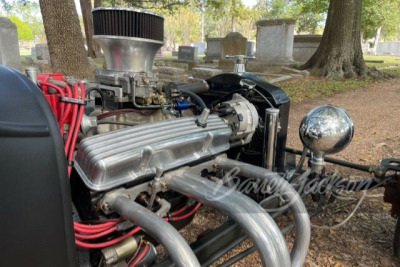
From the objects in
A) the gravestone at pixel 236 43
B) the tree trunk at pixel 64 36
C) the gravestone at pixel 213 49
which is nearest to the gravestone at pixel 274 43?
the gravestone at pixel 236 43

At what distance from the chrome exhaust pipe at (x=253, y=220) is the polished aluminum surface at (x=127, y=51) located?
106cm

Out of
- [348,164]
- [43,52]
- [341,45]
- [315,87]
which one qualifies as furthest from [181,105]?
[43,52]

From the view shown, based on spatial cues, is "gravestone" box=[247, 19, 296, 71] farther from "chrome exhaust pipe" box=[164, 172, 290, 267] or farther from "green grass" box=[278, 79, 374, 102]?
"chrome exhaust pipe" box=[164, 172, 290, 267]

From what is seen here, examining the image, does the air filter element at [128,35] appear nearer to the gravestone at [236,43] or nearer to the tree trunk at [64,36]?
the tree trunk at [64,36]

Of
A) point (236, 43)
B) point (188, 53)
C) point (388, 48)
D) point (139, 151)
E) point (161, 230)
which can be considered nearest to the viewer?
point (161, 230)

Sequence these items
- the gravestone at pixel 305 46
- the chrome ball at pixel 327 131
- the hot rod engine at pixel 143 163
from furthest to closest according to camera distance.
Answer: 1. the gravestone at pixel 305 46
2. the chrome ball at pixel 327 131
3. the hot rod engine at pixel 143 163

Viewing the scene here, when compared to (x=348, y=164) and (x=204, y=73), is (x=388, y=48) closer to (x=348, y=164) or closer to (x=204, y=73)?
(x=204, y=73)

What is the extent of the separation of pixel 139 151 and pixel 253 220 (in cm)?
→ 54

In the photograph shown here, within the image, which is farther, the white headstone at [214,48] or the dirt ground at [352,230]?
the white headstone at [214,48]

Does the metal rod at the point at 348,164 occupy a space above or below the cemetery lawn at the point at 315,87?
above

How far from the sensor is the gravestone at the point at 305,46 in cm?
1788

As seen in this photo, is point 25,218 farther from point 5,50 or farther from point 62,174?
point 5,50

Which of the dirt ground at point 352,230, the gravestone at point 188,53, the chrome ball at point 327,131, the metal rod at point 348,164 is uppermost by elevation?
the gravestone at point 188,53

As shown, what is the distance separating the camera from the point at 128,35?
1977 millimetres
